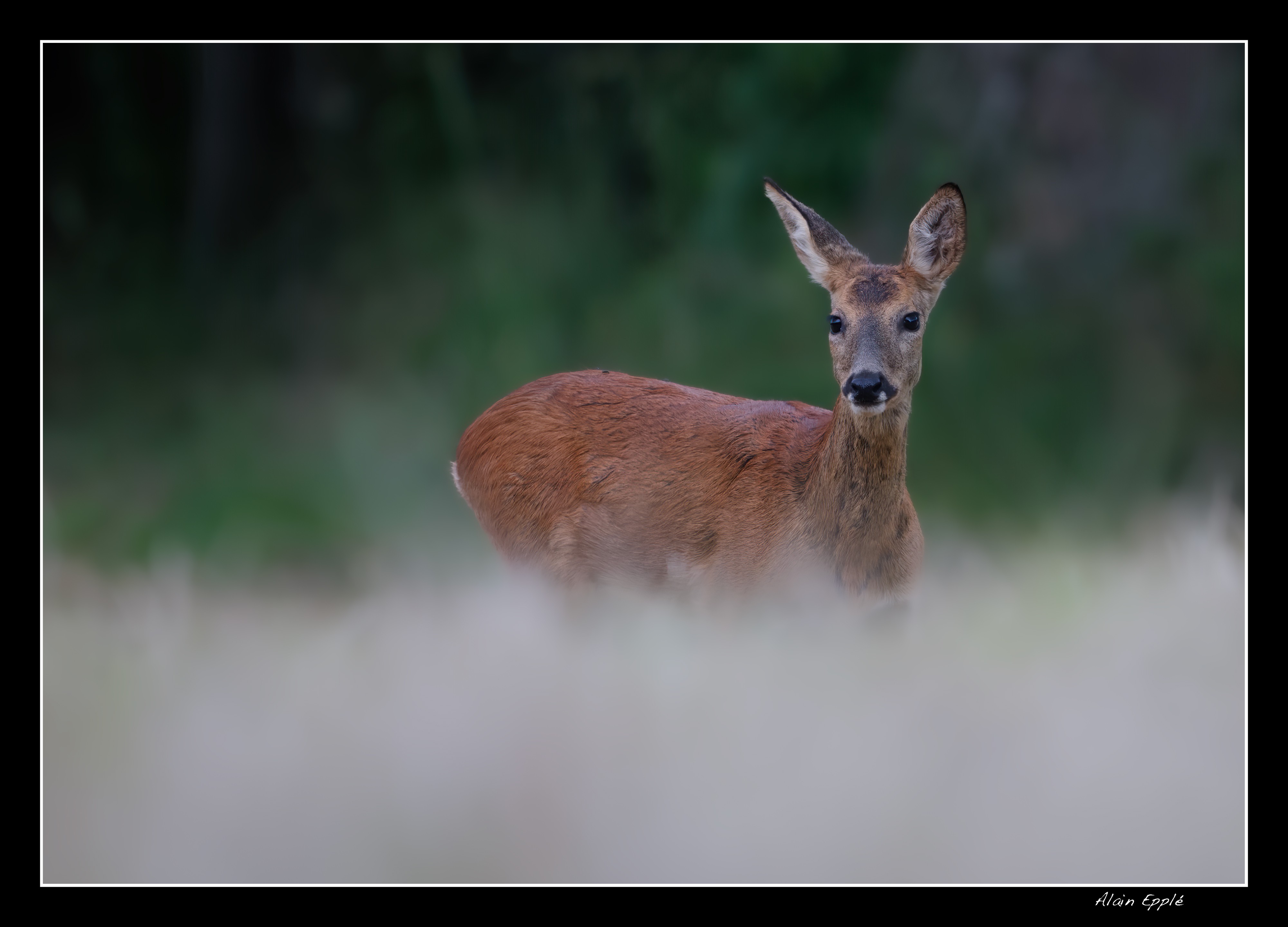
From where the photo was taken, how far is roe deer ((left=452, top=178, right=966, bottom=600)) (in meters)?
2.83

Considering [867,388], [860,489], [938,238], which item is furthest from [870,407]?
[938,238]

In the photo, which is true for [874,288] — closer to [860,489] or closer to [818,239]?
[818,239]

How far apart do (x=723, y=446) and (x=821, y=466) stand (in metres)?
0.35

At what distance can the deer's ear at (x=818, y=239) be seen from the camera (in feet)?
9.70

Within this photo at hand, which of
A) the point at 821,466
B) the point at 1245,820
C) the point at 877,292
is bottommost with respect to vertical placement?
the point at 1245,820

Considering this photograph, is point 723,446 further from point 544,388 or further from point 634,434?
point 544,388

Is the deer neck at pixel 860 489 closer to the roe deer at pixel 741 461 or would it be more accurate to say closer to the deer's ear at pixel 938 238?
the roe deer at pixel 741 461

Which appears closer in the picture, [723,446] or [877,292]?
[877,292]

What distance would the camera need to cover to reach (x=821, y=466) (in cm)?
295

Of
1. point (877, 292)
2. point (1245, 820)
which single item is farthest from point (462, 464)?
point (1245, 820)

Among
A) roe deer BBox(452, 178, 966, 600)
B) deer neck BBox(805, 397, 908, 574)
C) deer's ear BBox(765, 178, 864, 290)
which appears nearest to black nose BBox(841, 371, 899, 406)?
roe deer BBox(452, 178, 966, 600)

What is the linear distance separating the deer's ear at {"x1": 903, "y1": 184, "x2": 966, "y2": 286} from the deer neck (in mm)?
369

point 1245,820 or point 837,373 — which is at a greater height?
point 837,373

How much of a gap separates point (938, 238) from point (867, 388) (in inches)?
20.7
